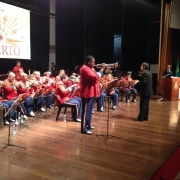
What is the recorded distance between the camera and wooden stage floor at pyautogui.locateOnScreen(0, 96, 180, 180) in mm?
2826

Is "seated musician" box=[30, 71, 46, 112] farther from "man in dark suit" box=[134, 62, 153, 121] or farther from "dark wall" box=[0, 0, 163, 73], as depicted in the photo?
"dark wall" box=[0, 0, 163, 73]

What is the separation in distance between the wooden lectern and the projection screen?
5.51 metres

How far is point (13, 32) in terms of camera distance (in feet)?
26.5

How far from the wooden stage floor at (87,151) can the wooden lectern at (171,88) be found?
373 centimetres

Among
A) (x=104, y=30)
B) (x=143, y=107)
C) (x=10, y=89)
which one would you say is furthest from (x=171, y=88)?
(x=10, y=89)

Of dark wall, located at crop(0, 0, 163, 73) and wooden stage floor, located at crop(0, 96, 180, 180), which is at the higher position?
dark wall, located at crop(0, 0, 163, 73)

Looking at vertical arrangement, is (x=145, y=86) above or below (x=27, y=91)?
above

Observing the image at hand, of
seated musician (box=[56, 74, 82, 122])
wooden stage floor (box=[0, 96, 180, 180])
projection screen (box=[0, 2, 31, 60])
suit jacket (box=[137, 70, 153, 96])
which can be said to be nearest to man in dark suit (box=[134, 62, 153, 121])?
suit jacket (box=[137, 70, 153, 96])

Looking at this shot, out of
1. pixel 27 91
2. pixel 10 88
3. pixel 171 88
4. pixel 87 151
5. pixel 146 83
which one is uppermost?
pixel 146 83

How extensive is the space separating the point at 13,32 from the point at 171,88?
20.6ft

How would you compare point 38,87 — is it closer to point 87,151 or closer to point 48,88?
point 48,88

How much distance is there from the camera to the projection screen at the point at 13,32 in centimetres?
767

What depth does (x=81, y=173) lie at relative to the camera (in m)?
2.81

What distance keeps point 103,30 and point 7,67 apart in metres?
5.68
